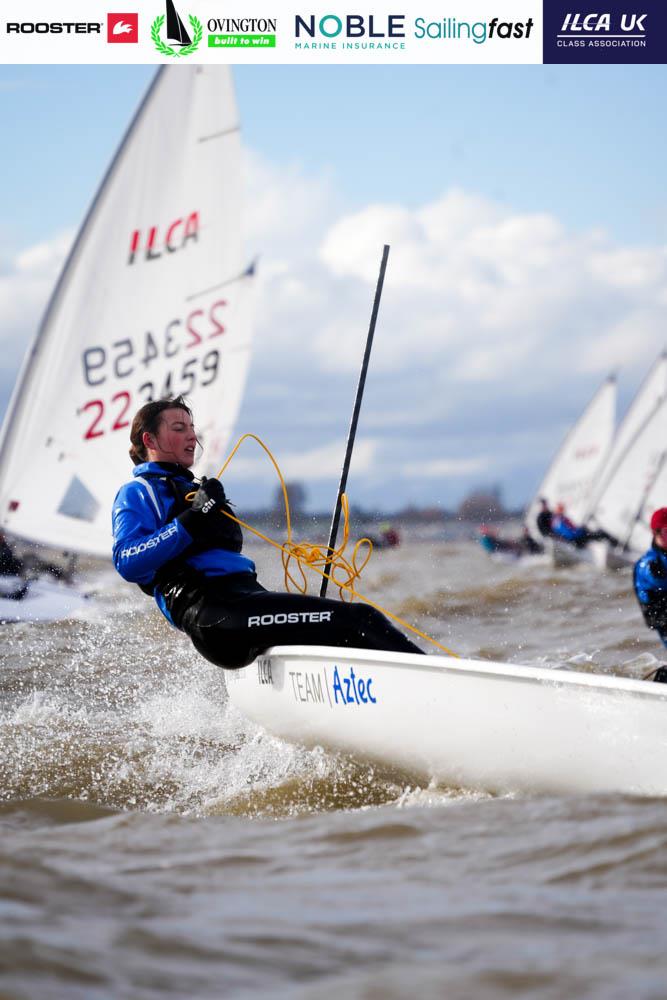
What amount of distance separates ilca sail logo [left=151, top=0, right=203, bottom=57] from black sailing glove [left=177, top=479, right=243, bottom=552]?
5476mm

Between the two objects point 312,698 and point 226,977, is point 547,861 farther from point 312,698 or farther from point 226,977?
point 312,698

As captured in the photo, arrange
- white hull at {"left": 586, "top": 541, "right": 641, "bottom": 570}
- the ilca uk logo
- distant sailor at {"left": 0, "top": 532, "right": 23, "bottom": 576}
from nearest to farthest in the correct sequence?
the ilca uk logo → distant sailor at {"left": 0, "top": 532, "right": 23, "bottom": 576} → white hull at {"left": 586, "top": 541, "right": 641, "bottom": 570}

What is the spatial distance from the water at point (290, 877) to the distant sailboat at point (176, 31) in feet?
18.1

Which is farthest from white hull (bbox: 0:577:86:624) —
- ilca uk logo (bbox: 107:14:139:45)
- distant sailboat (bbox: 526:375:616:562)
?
distant sailboat (bbox: 526:375:616:562)

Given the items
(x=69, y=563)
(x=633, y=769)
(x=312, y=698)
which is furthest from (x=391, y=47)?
(x=633, y=769)

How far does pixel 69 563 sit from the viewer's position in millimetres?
7625

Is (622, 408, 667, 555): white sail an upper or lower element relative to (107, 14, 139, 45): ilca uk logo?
lower

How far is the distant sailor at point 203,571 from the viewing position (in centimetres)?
293

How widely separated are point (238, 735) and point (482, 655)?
2.63 m

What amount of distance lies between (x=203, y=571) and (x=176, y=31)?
232 inches

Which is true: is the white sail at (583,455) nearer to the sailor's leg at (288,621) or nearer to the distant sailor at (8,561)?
the distant sailor at (8,561)

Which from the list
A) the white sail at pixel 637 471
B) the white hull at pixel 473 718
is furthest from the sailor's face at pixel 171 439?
the white sail at pixel 637 471

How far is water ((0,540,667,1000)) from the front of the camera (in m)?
1.40

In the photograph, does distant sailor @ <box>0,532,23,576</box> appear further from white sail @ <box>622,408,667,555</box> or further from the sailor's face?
white sail @ <box>622,408,667,555</box>
